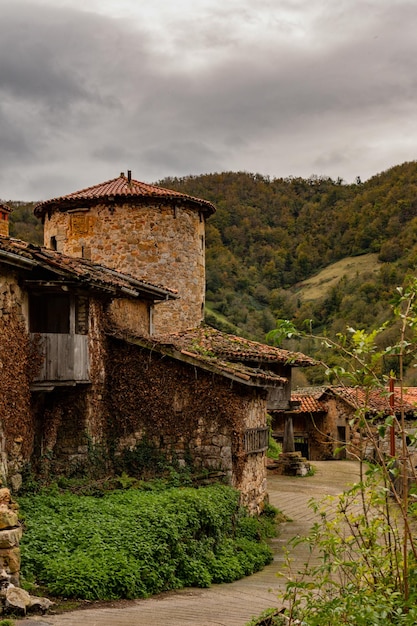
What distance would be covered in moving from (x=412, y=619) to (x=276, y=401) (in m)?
17.0

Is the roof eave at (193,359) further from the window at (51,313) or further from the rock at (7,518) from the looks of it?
the rock at (7,518)

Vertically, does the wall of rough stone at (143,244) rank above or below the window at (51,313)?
above

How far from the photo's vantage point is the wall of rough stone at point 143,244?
25156 millimetres

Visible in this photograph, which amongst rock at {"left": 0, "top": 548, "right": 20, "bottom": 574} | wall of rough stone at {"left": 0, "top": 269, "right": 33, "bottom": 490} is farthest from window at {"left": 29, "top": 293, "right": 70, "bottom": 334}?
rock at {"left": 0, "top": 548, "right": 20, "bottom": 574}

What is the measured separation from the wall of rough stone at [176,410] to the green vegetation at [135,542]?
105 cm

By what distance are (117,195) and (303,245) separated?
48706mm

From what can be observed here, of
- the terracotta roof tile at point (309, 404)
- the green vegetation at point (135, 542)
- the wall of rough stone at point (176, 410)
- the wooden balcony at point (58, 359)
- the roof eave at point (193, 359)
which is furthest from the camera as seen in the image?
the terracotta roof tile at point (309, 404)

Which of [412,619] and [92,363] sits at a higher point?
[92,363]

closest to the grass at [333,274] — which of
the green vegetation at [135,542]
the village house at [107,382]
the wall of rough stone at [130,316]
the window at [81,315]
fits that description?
the village house at [107,382]

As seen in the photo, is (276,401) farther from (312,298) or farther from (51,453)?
(312,298)

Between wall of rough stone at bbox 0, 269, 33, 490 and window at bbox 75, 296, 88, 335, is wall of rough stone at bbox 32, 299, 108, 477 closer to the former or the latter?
window at bbox 75, 296, 88, 335

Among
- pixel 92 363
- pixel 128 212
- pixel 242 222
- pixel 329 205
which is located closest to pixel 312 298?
pixel 242 222

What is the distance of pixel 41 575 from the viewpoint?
33.1ft

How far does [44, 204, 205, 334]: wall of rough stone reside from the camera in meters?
25.2
